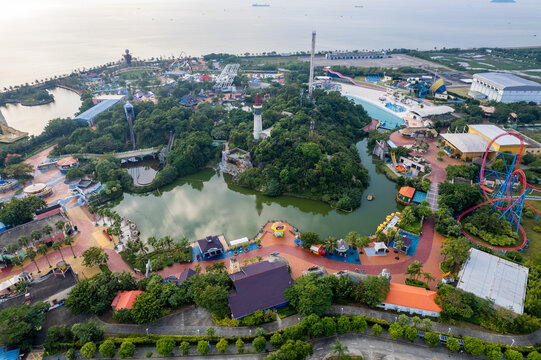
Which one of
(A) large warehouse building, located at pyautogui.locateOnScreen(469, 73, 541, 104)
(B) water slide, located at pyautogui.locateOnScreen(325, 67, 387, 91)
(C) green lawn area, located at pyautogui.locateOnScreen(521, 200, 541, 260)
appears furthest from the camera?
(B) water slide, located at pyautogui.locateOnScreen(325, 67, 387, 91)

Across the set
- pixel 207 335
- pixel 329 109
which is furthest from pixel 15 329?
pixel 329 109

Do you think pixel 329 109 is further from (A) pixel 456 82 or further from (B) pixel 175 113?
(A) pixel 456 82

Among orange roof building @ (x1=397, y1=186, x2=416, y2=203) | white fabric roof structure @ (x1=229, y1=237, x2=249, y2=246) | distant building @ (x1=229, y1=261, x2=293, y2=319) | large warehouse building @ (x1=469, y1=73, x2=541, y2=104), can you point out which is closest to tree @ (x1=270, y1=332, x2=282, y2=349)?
distant building @ (x1=229, y1=261, x2=293, y2=319)

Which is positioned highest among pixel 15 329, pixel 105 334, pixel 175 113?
pixel 175 113

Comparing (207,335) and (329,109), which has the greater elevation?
(329,109)

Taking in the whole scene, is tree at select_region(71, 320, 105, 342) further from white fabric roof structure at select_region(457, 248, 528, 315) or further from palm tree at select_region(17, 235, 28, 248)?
white fabric roof structure at select_region(457, 248, 528, 315)

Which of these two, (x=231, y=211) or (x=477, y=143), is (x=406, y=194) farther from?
(x=231, y=211)

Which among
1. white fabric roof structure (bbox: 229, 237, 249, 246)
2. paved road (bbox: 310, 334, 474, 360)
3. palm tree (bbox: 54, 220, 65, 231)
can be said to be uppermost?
palm tree (bbox: 54, 220, 65, 231)
